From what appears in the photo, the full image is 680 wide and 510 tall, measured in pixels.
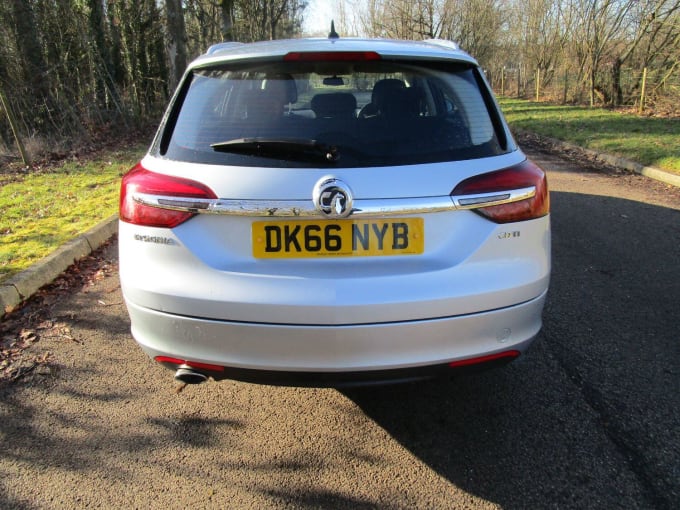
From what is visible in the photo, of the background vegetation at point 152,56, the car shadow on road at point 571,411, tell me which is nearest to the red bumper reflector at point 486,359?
the car shadow on road at point 571,411

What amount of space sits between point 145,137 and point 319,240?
1273cm

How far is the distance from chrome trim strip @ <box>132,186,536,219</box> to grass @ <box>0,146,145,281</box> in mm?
3167

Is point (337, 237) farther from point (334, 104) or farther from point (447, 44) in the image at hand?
point (447, 44)

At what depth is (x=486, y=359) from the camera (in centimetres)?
220

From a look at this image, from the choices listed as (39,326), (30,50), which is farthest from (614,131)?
(30,50)

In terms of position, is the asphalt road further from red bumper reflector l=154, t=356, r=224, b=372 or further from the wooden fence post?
the wooden fence post

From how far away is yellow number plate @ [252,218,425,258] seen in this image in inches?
78.7

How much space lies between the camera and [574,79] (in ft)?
71.5

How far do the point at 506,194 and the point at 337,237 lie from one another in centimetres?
→ 72

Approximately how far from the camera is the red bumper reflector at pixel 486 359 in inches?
84.8

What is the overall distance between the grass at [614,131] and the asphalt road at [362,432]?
21.4ft

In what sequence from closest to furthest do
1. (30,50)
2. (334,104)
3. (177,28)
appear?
(334,104)
(30,50)
(177,28)

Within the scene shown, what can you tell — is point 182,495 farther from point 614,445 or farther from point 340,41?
point 340,41

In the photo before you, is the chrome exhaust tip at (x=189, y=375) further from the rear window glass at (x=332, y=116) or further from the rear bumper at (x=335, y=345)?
the rear window glass at (x=332, y=116)
